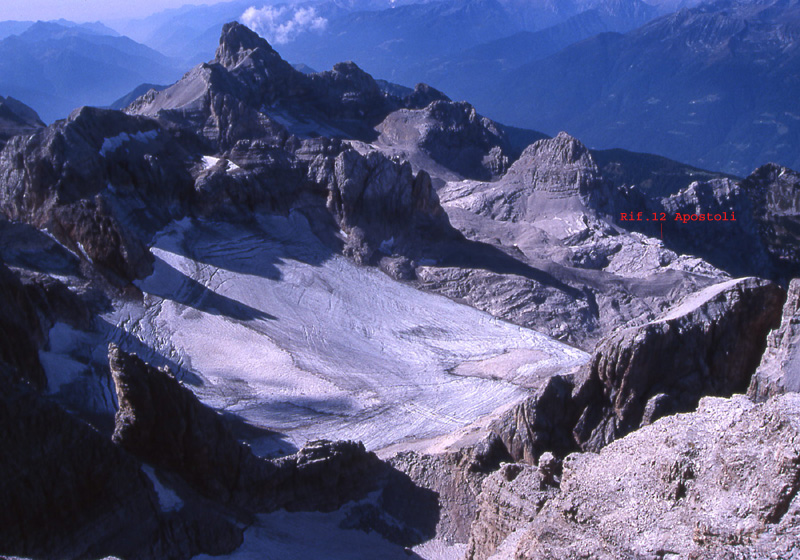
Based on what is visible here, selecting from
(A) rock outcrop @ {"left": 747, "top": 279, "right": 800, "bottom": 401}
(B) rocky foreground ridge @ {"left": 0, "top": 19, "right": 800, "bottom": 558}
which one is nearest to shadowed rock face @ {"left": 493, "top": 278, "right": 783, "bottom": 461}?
(B) rocky foreground ridge @ {"left": 0, "top": 19, "right": 800, "bottom": 558}

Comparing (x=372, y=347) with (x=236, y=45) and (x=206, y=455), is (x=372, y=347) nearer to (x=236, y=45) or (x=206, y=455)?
(x=206, y=455)

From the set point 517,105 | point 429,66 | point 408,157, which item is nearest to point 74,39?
point 429,66

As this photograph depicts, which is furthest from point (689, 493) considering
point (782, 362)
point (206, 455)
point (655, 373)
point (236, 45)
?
point (236, 45)

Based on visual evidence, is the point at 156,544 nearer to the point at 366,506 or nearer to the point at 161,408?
the point at 161,408

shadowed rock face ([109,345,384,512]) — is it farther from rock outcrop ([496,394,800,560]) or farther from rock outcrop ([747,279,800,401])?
rock outcrop ([747,279,800,401])

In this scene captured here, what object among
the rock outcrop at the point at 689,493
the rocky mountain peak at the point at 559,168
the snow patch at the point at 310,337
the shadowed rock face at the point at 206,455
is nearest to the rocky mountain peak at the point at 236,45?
the rocky mountain peak at the point at 559,168

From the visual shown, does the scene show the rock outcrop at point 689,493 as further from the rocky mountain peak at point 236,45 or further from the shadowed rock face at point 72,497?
the rocky mountain peak at point 236,45
